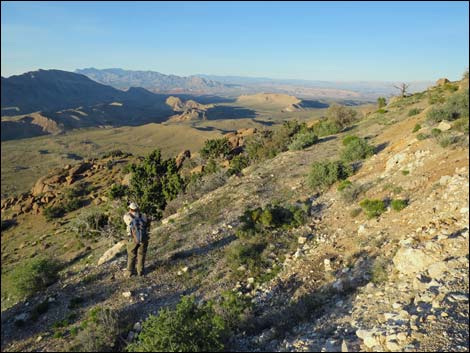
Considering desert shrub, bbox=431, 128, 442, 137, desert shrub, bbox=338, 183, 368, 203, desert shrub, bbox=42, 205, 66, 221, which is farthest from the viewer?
desert shrub, bbox=42, 205, 66, 221

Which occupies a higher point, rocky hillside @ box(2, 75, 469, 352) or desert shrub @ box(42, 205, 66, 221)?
rocky hillside @ box(2, 75, 469, 352)

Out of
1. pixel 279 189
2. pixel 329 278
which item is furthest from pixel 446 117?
pixel 329 278

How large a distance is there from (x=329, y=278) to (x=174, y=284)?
13.0 ft

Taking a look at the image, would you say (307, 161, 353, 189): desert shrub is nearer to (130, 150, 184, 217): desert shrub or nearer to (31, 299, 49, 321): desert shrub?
(31, 299, 49, 321): desert shrub

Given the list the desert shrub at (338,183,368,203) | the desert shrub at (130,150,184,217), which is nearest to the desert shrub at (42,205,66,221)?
the desert shrub at (130,150,184,217)

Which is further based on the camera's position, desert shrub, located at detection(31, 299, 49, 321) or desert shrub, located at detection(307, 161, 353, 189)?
desert shrub, located at detection(307, 161, 353, 189)

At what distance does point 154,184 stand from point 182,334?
21475 millimetres

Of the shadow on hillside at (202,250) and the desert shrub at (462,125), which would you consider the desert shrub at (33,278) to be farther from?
the desert shrub at (462,125)

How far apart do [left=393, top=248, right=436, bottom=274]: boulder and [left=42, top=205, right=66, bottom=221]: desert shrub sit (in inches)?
1376

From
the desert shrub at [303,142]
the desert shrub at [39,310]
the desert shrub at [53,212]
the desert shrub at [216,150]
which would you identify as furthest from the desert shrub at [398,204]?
the desert shrub at [53,212]

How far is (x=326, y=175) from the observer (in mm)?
13742

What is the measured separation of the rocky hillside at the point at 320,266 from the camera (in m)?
5.53

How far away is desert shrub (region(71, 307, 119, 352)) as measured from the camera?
22.1 feet

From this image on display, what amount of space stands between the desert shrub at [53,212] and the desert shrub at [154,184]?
35.3 ft
